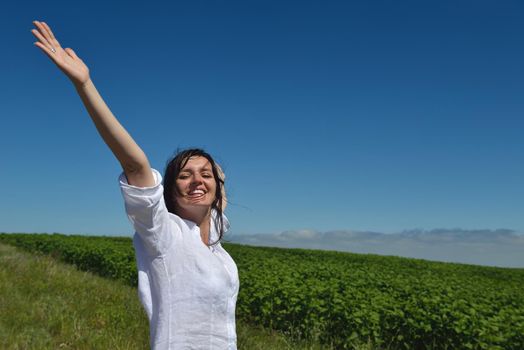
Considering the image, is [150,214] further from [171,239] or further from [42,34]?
[42,34]

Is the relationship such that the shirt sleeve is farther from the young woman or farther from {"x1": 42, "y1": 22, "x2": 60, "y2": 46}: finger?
{"x1": 42, "y1": 22, "x2": 60, "y2": 46}: finger

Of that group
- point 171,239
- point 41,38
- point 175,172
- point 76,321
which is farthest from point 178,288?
point 76,321

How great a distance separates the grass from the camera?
21.0 feet

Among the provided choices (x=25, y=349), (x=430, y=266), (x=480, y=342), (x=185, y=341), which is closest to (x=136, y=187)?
(x=185, y=341)

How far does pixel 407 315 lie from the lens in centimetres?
710

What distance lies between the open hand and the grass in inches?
190

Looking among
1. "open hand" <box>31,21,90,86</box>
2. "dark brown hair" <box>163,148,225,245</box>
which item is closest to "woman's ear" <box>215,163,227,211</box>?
"dark brown hair" <box>163,148,225,245</box>

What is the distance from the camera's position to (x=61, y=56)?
2.05 meters

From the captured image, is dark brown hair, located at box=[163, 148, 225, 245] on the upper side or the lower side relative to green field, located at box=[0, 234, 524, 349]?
upper

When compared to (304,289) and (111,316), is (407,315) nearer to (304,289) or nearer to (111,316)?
(304,289)

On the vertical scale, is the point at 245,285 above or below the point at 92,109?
below

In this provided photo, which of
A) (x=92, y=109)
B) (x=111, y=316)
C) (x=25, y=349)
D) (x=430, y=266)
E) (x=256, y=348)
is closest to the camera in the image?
(x=92, y=109)

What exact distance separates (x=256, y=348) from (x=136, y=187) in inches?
201

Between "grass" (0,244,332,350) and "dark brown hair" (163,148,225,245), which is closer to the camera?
"dark brown hair" (163,148,225,245)
